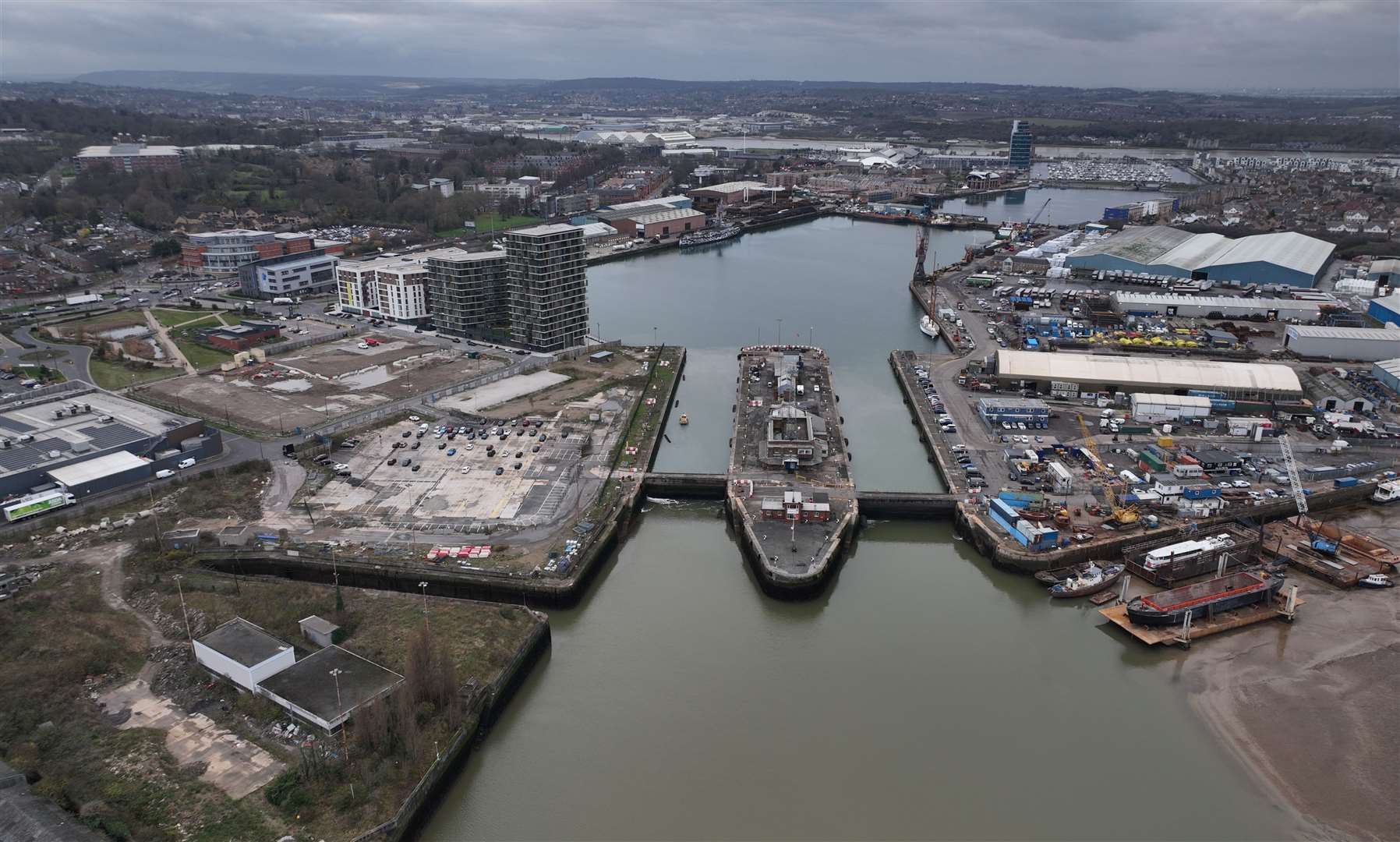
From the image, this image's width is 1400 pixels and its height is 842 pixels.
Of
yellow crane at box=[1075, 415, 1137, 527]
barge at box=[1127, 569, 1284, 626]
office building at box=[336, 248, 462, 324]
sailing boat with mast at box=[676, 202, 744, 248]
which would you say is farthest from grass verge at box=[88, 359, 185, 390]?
sailing boat with mast at box=[676, 202, 744, 248]

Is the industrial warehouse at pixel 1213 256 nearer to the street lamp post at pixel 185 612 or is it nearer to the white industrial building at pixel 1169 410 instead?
the white industrial building at pixel 1169 410

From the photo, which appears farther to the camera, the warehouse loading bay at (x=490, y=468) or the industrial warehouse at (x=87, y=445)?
the industrial warehouse at (x=87, y=445)

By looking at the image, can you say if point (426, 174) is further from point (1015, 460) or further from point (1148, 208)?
point (1015, 460)

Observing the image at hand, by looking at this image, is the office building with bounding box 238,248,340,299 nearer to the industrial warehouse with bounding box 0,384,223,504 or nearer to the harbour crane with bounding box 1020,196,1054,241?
the industrial warehouse with bounding box 0,384,223,504

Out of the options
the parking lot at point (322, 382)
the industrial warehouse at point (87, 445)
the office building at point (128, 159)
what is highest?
the office building at point (128, 159)

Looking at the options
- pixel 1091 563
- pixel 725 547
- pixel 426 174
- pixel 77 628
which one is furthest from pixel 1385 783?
pixel 426 174

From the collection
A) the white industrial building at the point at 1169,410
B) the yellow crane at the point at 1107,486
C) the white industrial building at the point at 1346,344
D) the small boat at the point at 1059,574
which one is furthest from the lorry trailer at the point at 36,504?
the white industrial building at the point at 1346,344

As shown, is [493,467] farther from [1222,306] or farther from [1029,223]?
[1029,223]
